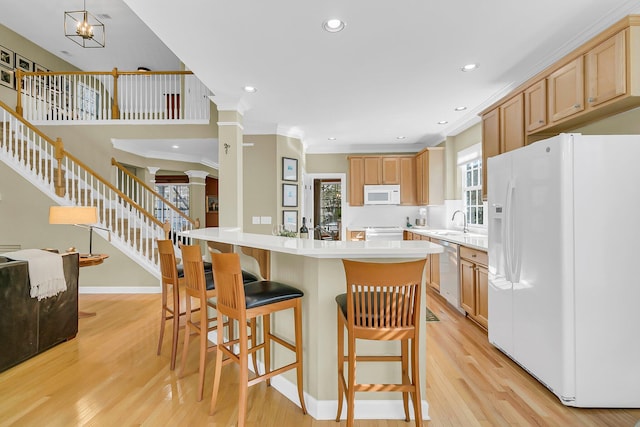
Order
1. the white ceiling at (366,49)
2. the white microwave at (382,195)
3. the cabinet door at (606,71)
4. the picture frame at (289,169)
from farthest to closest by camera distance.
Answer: the white microwave at (382,195) → the picture frame at (289,169) → the white ceiling at (366,49) → the cabinet door at (606,71)

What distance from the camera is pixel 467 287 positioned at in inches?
138

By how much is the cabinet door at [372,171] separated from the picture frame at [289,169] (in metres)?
1.56

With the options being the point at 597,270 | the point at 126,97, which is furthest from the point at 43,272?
the point at 597,270

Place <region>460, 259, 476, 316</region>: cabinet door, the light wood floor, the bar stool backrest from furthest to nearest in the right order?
<region>460, 259, 476, 316</region>: cabinet door < the light wood floor < the bar stool backrest

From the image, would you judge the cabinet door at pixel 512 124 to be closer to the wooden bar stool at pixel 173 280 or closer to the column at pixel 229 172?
the column at pixel 229 172

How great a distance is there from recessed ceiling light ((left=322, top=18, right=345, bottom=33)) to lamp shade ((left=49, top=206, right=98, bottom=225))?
332cm

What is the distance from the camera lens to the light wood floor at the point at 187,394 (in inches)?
74.7

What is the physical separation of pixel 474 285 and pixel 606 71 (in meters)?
2.14

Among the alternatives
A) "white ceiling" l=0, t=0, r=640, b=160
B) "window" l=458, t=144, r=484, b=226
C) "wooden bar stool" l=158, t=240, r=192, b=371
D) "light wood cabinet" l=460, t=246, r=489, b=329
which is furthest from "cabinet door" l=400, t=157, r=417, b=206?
"wooden bar stool" l=158, t=240, r=192, b=371

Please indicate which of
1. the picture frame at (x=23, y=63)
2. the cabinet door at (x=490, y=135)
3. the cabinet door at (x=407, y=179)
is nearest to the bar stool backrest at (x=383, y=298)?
the cabinet door at (x=490, y=135)

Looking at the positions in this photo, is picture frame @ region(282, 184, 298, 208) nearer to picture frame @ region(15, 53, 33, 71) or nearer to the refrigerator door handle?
the refrigerator door handle

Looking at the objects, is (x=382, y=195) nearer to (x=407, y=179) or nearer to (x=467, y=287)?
(x=407, y=179)

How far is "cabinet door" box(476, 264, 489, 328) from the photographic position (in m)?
3.09

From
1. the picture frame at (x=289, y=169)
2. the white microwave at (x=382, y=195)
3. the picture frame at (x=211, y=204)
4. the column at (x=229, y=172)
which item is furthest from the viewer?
the picture frame at (x=211, y=204)
